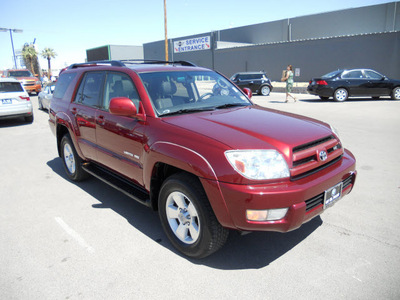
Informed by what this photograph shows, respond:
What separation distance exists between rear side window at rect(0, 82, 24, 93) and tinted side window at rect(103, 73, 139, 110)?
8.95 meters

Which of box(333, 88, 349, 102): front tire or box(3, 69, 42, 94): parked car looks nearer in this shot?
box(333, 88, 349, 102): front tire

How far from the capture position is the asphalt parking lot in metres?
2.63

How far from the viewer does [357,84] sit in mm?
15531

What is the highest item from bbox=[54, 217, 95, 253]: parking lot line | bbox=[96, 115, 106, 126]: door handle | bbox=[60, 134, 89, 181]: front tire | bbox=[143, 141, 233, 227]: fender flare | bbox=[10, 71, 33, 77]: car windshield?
bbox=[10, 71, 33, 77]: car windshield

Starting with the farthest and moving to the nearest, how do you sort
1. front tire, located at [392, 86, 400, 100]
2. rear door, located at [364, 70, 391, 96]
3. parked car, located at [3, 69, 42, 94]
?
parked car, located at [3, 69, 42, 94], front tire, located at [392, 86, 400, 100], rear door, located at [364, 70, 391, 96]

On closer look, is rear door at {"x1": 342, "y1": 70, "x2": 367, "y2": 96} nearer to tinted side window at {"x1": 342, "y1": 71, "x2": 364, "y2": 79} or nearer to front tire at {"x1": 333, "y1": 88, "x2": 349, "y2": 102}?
tinted side window at {"x1": 342, "y1": 71, "x2": 364, "y2": 79}

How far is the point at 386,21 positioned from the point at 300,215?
1507 inches

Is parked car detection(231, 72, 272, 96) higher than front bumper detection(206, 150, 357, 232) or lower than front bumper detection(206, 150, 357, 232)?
higher

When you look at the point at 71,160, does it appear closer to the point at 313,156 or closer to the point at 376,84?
the point at 313,156

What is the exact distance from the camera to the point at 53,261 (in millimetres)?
3086

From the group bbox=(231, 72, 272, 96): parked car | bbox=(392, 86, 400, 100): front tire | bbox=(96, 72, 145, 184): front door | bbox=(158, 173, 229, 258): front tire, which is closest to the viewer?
bbox=(158, 173, 229, 258): front tire

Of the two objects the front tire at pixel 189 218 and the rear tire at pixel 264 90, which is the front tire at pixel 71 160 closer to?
the front tire at pixel 189 218

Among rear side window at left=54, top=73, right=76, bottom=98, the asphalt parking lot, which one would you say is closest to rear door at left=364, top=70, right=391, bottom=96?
the asphalt parking lot

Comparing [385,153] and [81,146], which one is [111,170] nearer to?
[81,146]
